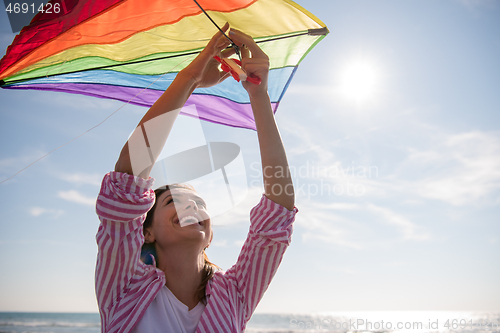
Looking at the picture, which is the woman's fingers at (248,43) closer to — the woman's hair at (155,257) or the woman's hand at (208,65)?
the woman's hand at (208,65)

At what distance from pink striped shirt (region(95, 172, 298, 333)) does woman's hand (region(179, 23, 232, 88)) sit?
0.47 meters

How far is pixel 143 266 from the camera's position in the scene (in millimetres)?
1311

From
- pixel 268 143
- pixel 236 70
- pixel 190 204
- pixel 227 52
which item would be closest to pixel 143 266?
pixel 190 204

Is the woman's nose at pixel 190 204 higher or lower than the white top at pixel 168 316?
higher

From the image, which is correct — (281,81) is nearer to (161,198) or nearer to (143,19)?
(143,19)

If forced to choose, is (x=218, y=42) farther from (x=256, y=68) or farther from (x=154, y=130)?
(x=154, y=130)

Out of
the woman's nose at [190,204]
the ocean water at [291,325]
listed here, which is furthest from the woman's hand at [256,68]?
the ocean water at [291,325]

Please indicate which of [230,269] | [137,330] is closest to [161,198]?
[230,269]

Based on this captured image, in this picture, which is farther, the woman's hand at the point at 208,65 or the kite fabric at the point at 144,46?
the kite fabric at the point at 144,46

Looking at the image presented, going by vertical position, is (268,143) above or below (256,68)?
below

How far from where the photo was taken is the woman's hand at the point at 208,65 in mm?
1290

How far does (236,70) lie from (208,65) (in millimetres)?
192

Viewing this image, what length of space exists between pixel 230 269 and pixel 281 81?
1.28m

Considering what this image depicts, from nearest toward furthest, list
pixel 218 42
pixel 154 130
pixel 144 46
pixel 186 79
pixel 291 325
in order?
pixel 154 130 < pixel 186 79 < pixel 218 42 < pixel 144 46 < pixel 291 325
